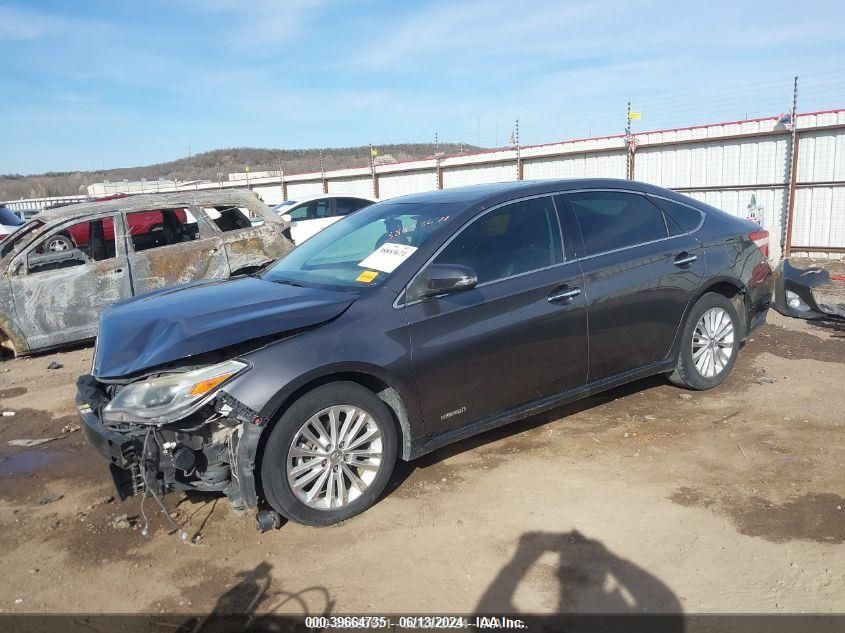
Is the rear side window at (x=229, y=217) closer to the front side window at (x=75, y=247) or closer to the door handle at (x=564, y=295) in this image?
the front side window at (x=75, y=247)

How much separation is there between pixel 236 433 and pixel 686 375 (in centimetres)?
350

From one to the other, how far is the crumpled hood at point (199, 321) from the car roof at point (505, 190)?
1107mm

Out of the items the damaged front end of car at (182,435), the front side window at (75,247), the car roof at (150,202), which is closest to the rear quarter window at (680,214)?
the damaged front end of car at (182,435)

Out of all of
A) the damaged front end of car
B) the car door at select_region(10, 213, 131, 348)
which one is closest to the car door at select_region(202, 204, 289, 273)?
the car door at select_region(10, 213, 131, 348)

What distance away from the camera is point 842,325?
23.4 feet

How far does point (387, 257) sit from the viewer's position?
13.1 feet

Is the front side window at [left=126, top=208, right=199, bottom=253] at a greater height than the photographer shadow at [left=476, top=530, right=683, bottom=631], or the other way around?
the front side window at [left=126, top=208, right=199, bottom=253]

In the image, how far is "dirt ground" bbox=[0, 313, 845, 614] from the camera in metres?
2.96

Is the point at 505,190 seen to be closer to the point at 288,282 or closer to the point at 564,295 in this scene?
the point at 564,295

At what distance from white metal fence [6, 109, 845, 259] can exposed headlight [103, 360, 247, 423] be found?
1064 cm

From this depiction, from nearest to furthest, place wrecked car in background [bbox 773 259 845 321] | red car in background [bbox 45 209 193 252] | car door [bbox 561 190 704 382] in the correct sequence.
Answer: car door [bbox 561 190 704 382]
wrecked car in background [bbox 773 259 845 321]
red car in background [bbox 45 209 193 252]

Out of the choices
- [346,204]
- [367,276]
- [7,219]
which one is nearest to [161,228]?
[367,276]

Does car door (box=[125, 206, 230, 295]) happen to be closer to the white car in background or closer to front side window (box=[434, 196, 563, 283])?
front side window (box=[434, 196, 563, 283])

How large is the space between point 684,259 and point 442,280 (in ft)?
7.24
